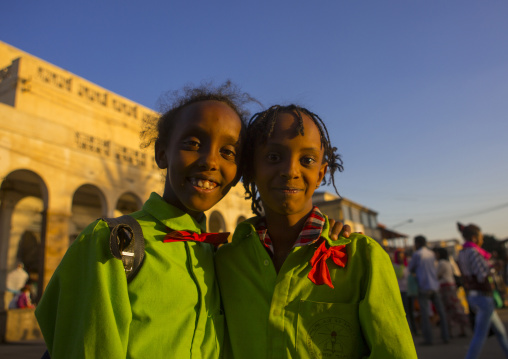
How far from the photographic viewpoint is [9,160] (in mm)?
9219

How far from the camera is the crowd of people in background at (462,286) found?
16.3 feet

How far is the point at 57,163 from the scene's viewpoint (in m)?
10.2

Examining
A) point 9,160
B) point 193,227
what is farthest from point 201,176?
point 9,160

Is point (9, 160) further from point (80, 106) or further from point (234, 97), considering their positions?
point (234, 97)

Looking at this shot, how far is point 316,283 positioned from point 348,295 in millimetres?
131

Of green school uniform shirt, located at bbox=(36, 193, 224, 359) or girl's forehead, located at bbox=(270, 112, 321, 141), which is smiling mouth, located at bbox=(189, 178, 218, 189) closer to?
green school uniform shirt, located at bbox=(36, 193, 224, 359)

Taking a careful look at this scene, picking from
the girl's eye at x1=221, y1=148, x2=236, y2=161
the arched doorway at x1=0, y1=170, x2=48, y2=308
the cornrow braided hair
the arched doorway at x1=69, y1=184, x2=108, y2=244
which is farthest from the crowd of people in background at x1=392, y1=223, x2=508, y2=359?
the arched doorway at x1=69, y1=184, x2=108, y2=244

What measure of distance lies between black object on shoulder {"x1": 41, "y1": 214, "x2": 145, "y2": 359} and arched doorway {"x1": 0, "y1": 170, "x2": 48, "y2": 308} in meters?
9.24

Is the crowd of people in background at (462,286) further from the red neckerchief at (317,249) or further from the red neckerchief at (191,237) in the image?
the red neckerchief at (191,237)

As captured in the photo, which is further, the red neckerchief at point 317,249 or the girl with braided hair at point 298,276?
the red neckerchief at point 317,249

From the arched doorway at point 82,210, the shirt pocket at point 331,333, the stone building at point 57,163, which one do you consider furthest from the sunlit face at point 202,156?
the arched doorway at point 82,210

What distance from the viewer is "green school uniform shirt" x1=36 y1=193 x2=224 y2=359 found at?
1.30 m

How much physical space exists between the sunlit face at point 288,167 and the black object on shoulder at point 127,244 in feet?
2.02

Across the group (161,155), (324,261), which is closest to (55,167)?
(161,155)
